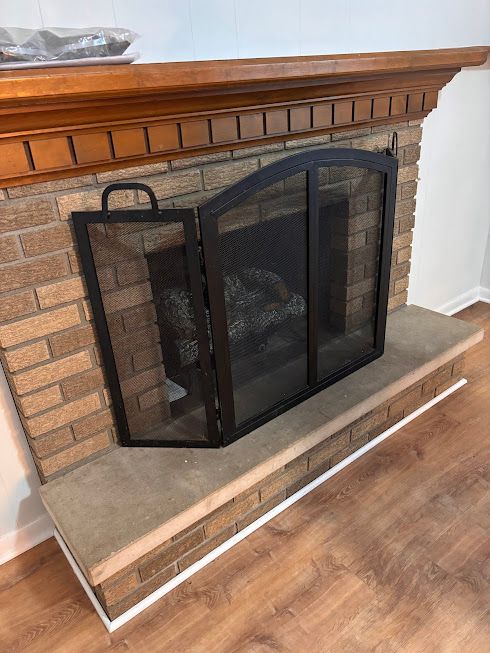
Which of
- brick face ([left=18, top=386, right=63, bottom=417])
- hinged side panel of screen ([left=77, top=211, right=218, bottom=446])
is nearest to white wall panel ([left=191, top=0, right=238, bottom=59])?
hinged side panel of screen ([left=77, top=211, right=218, bottom=446])

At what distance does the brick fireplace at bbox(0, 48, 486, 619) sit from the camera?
1.09m

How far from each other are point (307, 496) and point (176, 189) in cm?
102

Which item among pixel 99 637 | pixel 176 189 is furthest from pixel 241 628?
pixel 176 189

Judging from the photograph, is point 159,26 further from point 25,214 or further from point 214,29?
point 25,214

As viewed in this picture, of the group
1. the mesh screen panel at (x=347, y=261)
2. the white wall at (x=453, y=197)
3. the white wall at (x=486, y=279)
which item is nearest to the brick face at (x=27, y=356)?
the mesh screen panel at (x=347, y=261)

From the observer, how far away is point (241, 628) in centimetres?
127

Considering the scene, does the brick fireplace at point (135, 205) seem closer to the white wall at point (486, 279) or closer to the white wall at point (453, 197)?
the white wall at point (453, 197)

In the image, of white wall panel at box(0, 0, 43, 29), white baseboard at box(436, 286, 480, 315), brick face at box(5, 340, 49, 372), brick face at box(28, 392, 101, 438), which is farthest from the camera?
white baseboard at box(436, 286, 480, 315)

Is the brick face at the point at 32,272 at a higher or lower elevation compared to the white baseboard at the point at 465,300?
higher

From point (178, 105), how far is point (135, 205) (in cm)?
26

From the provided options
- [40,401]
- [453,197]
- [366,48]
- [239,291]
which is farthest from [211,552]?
[453,197]

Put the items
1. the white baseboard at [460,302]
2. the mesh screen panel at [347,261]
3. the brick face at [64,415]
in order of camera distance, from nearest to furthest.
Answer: the brick face at [64,415]
the mesh screen panel at [347,261]
the white baseboard at [460,302]

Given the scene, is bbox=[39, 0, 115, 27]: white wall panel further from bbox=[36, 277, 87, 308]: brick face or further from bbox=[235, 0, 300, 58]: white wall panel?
bbox=[36, 277, 87, 308]: brick face

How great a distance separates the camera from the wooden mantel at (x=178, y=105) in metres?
0.99
